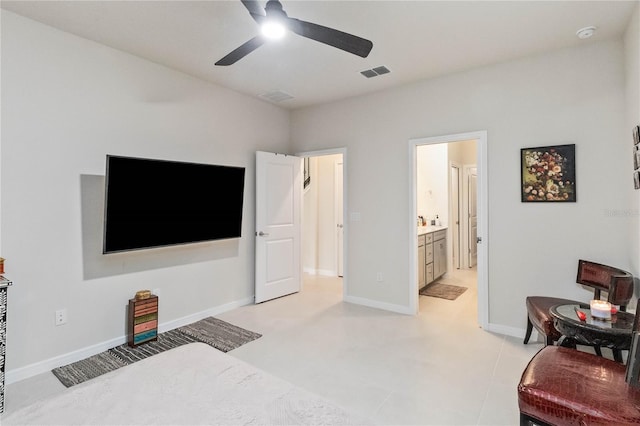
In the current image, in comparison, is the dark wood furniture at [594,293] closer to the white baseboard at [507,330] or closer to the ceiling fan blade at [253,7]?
the white baseboard at [507,330]

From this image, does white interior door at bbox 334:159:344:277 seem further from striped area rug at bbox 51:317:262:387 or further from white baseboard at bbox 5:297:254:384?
striped area rug at bbox 51:317:262:387

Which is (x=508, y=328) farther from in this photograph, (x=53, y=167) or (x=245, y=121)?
(x=53, y=167)

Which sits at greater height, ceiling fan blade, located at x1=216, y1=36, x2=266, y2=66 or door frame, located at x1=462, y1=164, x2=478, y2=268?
ceiling fan blade, located at x1=216, y1=36, x2=266, y2=66

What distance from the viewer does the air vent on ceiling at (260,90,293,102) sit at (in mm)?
4234

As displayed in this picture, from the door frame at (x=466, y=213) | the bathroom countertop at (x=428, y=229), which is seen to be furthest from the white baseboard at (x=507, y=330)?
the door frame at (x=466, y=213)

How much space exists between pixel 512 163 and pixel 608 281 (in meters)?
1.30

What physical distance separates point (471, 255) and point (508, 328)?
3.65 m

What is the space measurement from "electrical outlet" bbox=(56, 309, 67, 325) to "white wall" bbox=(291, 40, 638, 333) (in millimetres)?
3058

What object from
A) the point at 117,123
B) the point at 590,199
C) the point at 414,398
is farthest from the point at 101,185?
the point at 590,199

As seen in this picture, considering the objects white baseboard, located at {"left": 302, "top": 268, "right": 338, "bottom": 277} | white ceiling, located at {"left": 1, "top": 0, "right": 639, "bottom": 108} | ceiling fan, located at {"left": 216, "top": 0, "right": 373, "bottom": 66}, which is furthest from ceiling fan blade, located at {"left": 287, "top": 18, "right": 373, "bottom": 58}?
white baseboard, located at {"left": 302, "top": 268, "right": 338, "bottom": 277}

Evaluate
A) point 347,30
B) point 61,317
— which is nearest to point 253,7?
point 347,30

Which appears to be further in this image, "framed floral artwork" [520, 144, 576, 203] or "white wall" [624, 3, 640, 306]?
"framed floral artwork" [520, 144, 576, 203]

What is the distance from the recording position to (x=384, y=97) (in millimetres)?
4133

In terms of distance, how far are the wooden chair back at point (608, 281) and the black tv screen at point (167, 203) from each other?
11.4 ft
